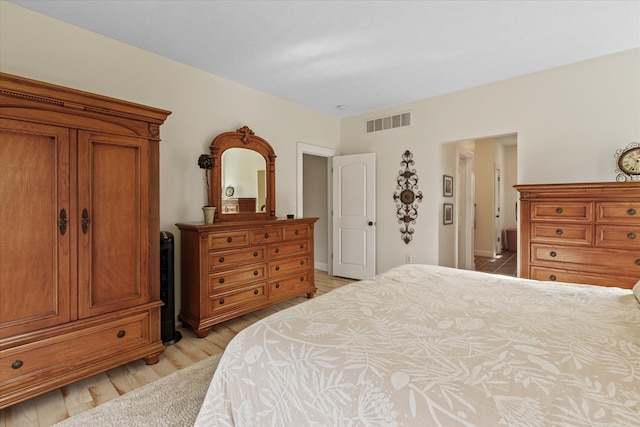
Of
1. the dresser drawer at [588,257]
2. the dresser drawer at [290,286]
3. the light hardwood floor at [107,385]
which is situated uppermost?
the dresser drawer at [588,257]

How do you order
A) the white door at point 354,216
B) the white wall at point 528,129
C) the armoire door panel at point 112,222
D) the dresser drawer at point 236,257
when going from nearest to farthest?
the armoire door panel at point 112,222, the dresser drawer at point 236,257, the white wall at point 528,129, the white door at point 354,216

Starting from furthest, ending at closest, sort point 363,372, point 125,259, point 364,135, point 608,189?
1. point 364,135
2. point 608,189
3. point 125,259
4. point 363,372

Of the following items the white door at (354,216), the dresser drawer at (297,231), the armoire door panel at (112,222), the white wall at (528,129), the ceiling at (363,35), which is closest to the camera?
the armoire door panel at (112,222)

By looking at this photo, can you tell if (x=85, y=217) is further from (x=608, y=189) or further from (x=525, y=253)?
(x=608, y=189)

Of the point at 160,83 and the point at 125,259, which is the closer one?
the point at 125,259

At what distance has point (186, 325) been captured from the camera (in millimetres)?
3102

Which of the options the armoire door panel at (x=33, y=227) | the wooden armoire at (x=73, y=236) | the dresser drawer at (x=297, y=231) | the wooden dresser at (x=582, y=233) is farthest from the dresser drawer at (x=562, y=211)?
the armoire door panel at (x=33, y=227)

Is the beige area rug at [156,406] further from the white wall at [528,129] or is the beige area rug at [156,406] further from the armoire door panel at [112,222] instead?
the white wall at [528,129]

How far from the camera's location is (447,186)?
14.8ft

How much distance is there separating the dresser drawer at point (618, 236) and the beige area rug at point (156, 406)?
3389 millimetres

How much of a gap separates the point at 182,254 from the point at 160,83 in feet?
5.75

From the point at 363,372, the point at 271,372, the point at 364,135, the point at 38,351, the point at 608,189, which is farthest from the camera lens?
the point at 364,135

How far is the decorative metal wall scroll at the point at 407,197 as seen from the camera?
4.45 metres

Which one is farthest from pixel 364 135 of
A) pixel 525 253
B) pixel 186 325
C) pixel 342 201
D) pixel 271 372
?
pixel 271 372
